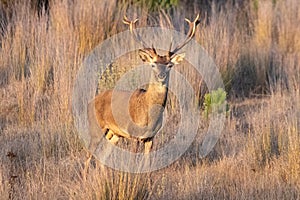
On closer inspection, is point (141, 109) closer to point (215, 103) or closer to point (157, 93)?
point (157, 93)

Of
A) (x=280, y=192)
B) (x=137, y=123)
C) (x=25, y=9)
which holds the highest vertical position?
(x=25, y=9)

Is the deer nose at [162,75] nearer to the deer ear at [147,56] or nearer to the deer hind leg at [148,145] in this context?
the deer ear at [147,56]

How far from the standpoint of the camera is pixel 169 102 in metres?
8.39

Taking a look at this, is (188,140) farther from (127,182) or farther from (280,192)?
(127,182)

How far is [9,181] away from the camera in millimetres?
5586

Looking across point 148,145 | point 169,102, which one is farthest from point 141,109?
point 169,102

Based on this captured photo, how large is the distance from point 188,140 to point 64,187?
2.03m

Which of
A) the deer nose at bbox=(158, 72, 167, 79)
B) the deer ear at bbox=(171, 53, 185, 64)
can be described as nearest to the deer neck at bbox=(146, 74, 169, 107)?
the deer nose at bbox=(158, 72, 167, 79)

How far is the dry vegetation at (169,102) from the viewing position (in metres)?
5.58

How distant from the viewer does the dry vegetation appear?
18.3 feet

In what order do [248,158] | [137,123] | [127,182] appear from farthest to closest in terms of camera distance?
[248,158] → [137,123] → [127,182]

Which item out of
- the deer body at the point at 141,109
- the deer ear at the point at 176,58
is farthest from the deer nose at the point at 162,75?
the deer ear at the point at 176,58

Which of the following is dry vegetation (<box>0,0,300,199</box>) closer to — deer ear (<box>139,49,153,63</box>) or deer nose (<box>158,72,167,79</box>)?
deer nose (<box>158,72,167,79</box>)

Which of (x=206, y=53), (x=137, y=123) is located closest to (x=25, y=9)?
(x=206, y=53)
